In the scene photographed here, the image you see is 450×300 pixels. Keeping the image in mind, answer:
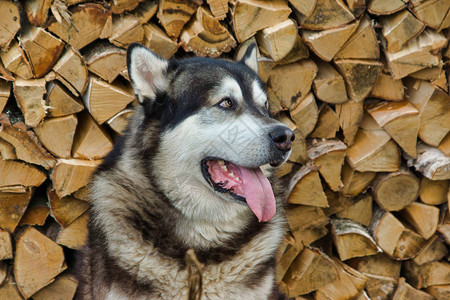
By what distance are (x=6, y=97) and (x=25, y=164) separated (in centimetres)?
45

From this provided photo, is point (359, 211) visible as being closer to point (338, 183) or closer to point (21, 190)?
point (338, 183)

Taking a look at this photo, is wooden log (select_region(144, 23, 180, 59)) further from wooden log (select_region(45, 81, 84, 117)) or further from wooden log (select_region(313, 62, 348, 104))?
wooden log (select_region(313, 62, 348, 104))

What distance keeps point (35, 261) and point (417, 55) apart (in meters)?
2.98

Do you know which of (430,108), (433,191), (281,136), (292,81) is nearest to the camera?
(281,136)

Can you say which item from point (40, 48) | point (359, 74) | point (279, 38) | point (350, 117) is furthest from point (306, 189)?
point (40, 48)

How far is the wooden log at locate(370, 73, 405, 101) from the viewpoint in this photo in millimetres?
3574

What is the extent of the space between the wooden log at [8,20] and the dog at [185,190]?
849mm

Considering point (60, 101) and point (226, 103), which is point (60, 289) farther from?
point (226, 103)

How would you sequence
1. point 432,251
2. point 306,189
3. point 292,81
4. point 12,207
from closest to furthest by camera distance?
1. point 12,207
2. point 292,81
3. point 306,189
4. point 432,251

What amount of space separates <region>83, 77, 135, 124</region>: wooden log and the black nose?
1.11m

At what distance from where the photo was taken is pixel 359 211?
155 inches

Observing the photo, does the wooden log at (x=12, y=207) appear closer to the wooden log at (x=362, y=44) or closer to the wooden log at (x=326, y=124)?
→ the wooden log at (x=326, y=124)

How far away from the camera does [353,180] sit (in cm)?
379

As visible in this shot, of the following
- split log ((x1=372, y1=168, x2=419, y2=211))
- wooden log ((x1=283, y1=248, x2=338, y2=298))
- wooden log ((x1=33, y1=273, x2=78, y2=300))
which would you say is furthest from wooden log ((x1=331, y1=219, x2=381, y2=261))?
wooden log ((x1=33, y1=273, x2=78, y2=300))
